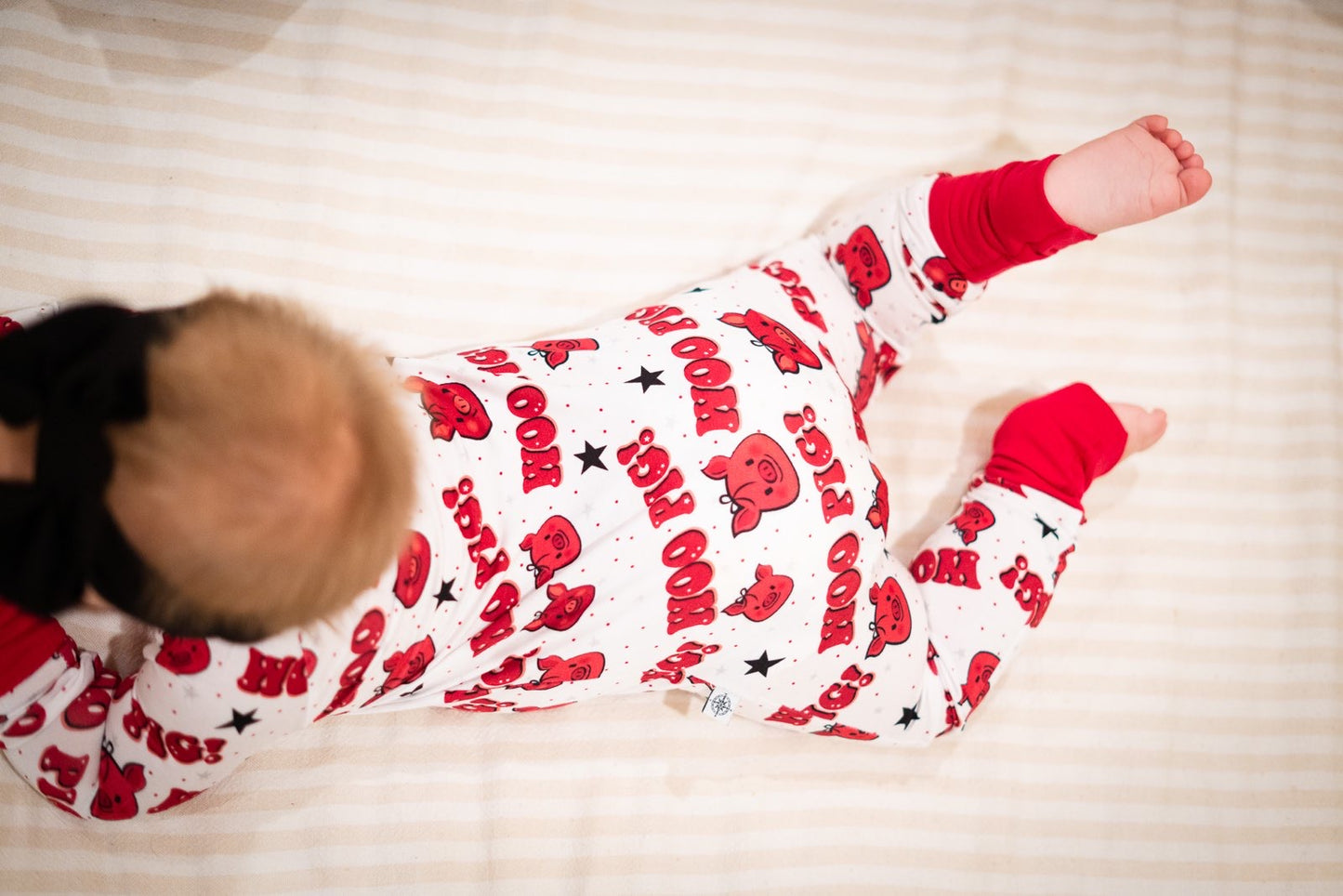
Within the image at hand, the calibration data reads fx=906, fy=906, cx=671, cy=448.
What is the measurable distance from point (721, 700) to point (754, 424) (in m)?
0.25

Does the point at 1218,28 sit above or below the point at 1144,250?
above

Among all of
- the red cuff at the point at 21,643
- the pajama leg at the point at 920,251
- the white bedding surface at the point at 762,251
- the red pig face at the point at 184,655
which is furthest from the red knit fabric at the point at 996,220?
the red cuff at the point at 21,643

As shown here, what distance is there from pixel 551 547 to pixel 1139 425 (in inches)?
23.4

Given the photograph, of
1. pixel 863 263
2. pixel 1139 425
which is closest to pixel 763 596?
pixel 863 263

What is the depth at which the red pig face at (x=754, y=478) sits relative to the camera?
27.3 inches

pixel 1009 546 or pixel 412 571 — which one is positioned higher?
pixel 412 571

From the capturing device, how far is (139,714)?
0.66 m

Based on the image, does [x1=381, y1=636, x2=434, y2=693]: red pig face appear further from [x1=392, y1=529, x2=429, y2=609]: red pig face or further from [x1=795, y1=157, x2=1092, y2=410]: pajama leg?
[x1=795, y1=157, x2=1092, y2=410]: pajama leg

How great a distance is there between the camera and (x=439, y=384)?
0.68 m

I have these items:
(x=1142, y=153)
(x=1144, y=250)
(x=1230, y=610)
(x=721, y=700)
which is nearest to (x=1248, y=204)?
(x=1144, y=250)

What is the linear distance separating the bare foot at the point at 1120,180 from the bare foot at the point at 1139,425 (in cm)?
19

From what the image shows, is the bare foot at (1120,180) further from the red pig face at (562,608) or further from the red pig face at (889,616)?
the red pig face at (562,608)

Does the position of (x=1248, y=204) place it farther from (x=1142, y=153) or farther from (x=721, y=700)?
(x=721, y=700)

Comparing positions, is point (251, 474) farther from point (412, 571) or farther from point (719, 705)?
point (719, 705)
